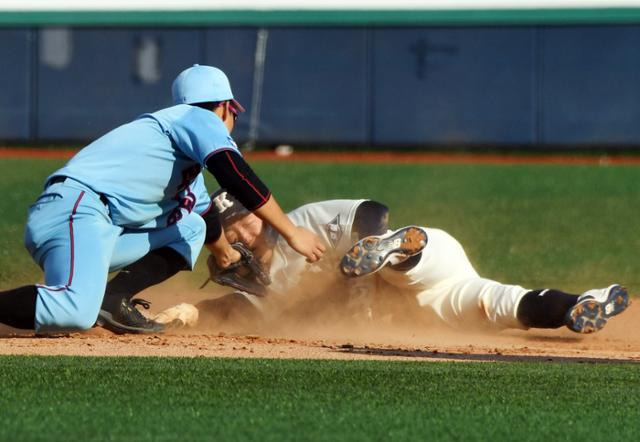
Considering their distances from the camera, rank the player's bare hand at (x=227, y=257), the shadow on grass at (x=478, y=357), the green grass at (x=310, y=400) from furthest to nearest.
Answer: the player's bare hand at (x=227, y=257)
the shadow on grass at (x=478, y=357)
the green grass at (x=310, y=400)

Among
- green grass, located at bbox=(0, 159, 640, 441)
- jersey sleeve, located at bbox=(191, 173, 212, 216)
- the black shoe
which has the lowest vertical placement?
green grass, located at bbox=(0, 159, 640, 441)

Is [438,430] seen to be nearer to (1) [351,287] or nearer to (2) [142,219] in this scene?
(2) [142,219]

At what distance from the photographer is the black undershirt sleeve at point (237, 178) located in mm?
5723

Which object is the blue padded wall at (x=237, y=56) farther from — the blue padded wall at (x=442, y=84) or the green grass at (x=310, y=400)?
the green grass at (x=310, y=400)

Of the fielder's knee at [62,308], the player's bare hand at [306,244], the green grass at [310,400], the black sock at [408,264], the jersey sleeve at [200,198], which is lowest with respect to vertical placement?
the green grass at [310,400]

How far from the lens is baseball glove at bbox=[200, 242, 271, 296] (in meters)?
6.74

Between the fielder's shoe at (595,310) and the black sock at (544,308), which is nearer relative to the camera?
the fielder's shoe at (595,310)

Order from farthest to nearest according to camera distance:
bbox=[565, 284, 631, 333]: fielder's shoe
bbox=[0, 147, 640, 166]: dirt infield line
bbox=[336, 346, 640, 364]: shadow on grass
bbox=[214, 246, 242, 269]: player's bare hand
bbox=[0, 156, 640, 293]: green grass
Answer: bbox=[0, 147, 640, 166]: dirt infield line, bbox=[0, 156, 640, 293]: green grass, bbox=[214, 246, 242, 269]: player's bare hand, bbox=[565, 284, 631, 333]: fielder's shoe, bbox=[336, 346, 640, 364]: shadow on grass

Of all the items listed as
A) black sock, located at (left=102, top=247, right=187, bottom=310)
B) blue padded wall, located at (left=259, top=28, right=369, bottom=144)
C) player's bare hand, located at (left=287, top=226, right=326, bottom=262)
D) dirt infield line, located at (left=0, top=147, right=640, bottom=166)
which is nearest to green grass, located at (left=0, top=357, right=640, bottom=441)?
player's bare hand, located at (left=287, top=226, right=326, bottom=262)

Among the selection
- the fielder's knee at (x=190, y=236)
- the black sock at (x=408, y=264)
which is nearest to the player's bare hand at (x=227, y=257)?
the fielder's knee at (x=190, y=236)

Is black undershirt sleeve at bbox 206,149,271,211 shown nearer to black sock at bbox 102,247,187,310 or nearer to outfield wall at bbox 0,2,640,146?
black sock at bbox 102,247,187,310

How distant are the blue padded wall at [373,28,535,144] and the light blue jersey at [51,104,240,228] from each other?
13944 mm

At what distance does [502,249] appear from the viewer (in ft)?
34.5

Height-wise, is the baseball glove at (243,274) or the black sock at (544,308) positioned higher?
the baseball glove at (243,274)
